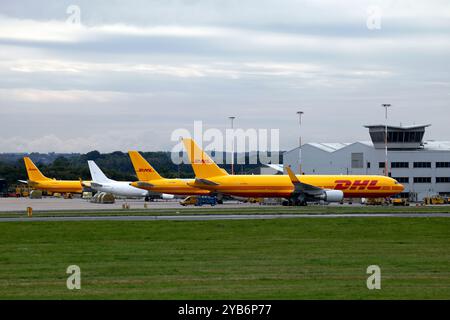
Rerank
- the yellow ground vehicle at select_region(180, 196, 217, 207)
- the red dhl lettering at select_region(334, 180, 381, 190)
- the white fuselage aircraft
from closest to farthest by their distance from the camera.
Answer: the red dhl lettering at select_region(334, 180, 381, 190) → the yellow ground vehicle at select_region(180, 196, 217, 207) → the white fuselage aircraft

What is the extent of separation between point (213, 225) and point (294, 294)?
105 ft

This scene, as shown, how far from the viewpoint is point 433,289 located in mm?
26922

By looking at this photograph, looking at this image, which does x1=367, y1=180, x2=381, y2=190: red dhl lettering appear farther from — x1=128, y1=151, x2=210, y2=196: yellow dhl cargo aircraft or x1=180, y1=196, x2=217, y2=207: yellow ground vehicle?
x1=128, y1=151, x2=210, y2=196: yellow dhl cargo aircraft

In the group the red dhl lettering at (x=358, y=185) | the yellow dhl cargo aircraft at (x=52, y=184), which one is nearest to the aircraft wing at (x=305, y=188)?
the red dhl lettering at (x=358, y=185)

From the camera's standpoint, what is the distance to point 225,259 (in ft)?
119

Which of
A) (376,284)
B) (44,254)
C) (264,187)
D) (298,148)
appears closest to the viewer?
(376,284)

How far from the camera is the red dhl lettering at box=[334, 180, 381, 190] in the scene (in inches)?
4427

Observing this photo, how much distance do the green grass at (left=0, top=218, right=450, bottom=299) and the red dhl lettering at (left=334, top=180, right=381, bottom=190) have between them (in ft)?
174

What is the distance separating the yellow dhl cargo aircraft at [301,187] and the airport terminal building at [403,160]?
110 ft

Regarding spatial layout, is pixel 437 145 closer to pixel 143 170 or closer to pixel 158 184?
pixel 158 184

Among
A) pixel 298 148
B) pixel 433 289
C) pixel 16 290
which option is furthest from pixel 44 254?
pixel 298 148

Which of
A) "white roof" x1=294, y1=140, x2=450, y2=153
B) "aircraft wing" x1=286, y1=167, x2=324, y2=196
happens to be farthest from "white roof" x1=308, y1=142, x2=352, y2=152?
"aircraft wing" x1=286, y1=167, x2=324, y2=196
